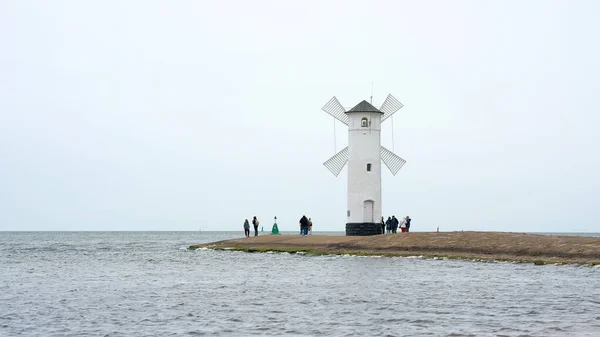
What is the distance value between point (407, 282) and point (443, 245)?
13938mm

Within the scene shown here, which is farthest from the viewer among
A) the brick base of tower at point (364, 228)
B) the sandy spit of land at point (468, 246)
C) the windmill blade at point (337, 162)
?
the windmill blade at point (337, 162)

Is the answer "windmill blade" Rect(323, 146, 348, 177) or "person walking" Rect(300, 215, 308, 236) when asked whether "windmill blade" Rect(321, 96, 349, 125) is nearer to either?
"windmill blade" Rect(323, 146, 348, 177)

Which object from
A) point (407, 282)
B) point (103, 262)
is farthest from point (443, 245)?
point (103, 262)

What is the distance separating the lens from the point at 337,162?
5916 cm

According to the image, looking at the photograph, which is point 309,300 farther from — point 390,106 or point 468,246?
point 390,106

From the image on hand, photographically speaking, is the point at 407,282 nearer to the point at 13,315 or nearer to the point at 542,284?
the point at 542,284

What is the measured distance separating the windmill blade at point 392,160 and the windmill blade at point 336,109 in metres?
3.36

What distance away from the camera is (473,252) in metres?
44.1

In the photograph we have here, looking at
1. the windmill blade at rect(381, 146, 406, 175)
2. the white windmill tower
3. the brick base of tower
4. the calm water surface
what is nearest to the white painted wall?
the white windmill tower

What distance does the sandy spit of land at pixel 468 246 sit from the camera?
40125 millimetres

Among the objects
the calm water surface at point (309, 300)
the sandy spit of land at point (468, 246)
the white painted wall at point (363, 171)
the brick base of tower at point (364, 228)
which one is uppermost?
the white painted wall at point (363, 171)

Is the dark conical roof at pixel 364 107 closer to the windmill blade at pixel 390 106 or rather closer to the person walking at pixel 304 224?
the windmill blade at pixel 390 106

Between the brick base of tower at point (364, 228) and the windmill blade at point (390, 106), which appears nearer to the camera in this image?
the brick base of tower at point (364, 228)

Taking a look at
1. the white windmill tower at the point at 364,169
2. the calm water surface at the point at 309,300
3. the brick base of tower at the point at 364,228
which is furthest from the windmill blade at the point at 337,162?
the calm water surface at the point at 309,300
